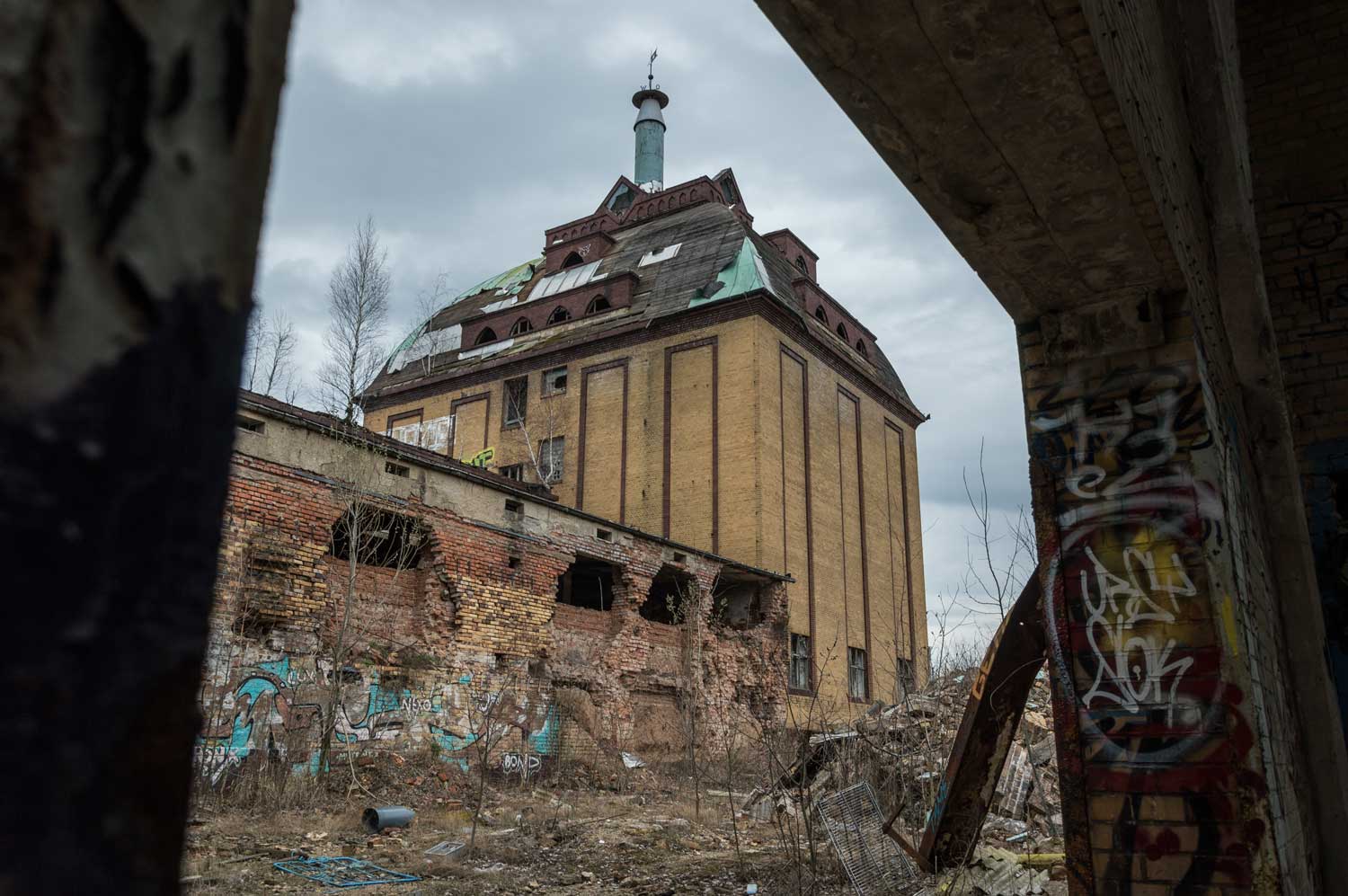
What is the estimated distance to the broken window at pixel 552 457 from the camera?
80.6 ft

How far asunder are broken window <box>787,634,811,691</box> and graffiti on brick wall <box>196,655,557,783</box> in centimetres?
787

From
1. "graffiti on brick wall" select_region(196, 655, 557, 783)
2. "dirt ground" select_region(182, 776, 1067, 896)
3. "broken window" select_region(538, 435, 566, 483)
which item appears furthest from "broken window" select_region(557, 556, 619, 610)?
"dirt ground" select_region(182, 776, 1067, 896)

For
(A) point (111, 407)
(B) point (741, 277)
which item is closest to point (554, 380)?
(B) point (741, 277)

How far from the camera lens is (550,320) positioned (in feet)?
86.5

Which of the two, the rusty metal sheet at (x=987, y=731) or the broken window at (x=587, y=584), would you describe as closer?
the rusty metal sheet at (x=987, y=731)

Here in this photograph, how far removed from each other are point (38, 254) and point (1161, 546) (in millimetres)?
4016

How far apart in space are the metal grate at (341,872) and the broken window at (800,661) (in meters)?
14.3

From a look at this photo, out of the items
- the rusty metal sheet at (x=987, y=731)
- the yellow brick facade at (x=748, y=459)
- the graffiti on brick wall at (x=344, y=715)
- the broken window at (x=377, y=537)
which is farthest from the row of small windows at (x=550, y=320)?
the rusty metal sheet at (x=987, y=731)

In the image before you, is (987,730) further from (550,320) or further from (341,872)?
(550,320)

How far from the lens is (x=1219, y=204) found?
4.78m

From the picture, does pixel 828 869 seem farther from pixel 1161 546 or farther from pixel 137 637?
pixel 137 637

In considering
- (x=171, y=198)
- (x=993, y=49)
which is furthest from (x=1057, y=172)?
(x=171, y=198)

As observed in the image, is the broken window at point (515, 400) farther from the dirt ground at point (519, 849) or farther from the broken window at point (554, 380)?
the dirt ground at point (519, 849)

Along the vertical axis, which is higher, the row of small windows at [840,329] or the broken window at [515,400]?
the row of small windows at [840,329]
